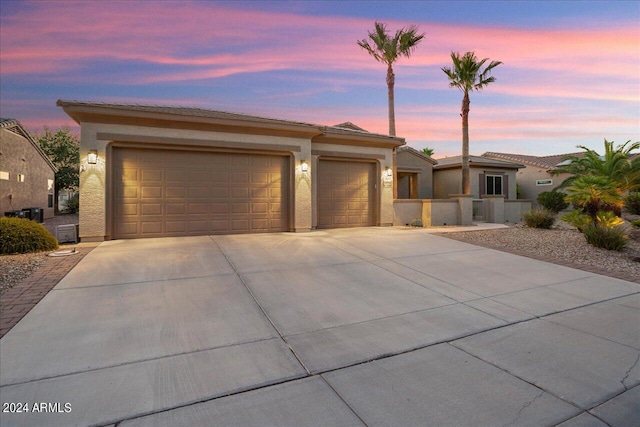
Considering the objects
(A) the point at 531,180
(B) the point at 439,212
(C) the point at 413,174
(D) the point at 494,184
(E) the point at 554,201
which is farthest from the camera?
(A) the point at 531,180

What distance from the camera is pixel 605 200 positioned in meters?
11.2

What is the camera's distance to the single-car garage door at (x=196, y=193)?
10234 millimetres

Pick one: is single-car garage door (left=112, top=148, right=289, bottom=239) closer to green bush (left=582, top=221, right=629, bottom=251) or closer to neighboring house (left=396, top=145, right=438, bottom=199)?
green bush (left=582, top=221, right=629, bottom=251)

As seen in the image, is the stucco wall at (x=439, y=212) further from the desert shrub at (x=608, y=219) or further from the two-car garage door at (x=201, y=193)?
the desert shrub at (x=608, y=219)

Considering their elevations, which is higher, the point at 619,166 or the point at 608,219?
the point at 619,166

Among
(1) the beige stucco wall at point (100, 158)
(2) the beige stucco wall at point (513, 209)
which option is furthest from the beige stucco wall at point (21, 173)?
(2) the beige stucco wall at point (513, 209)

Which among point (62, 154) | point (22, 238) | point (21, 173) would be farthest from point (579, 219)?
point (62, 154)

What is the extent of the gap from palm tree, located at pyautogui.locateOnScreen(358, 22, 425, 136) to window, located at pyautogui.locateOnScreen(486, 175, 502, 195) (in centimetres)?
888

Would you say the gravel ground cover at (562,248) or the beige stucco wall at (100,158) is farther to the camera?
the beige stucco wall at (100,158)

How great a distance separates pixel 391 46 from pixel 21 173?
76.2 feet

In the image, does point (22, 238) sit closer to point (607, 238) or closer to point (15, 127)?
point (607, 238)

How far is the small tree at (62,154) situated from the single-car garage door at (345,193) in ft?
88.6

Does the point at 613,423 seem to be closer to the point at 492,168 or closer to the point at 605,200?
the point at 605,200

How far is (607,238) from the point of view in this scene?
9297mm
